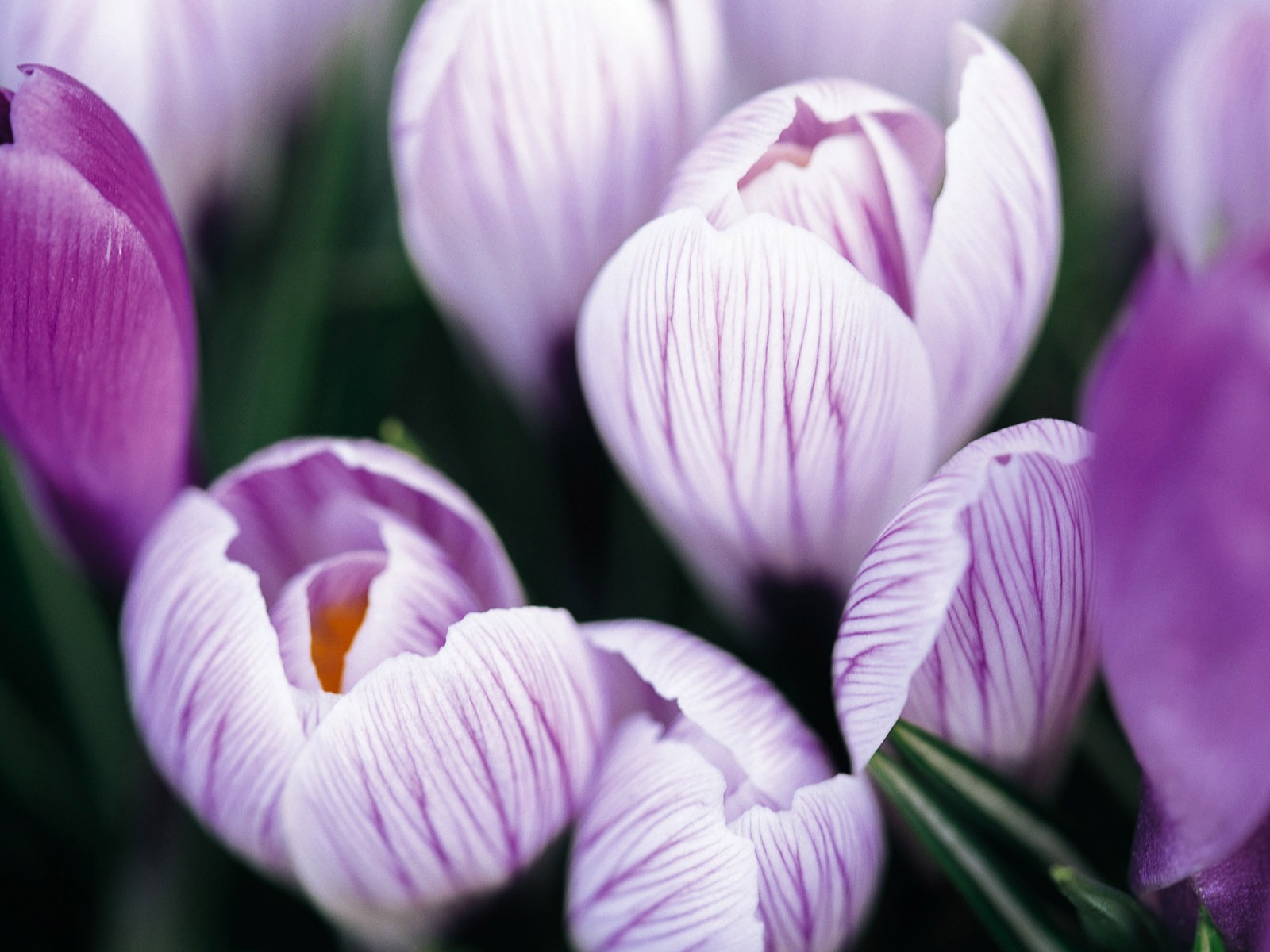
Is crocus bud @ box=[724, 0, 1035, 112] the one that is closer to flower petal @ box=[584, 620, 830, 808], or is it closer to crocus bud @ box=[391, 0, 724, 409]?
crocus bud @ box=[391, 0, 724, 409]

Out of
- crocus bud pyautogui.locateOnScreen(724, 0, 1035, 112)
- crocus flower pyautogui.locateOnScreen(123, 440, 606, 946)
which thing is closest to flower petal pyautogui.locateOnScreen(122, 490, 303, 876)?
crocus flower pyautogui.locateOnScreen(123, 440, 606, 946)

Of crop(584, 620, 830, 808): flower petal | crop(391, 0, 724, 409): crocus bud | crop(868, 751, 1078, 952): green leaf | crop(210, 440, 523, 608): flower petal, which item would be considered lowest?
crop(868, 751, 1078, 952): green leaf

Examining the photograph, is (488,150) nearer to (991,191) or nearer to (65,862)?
(991,191)

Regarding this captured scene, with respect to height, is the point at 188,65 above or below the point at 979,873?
above

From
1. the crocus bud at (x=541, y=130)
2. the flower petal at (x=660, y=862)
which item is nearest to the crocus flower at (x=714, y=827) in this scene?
the flower petal at (x=660, y=862)

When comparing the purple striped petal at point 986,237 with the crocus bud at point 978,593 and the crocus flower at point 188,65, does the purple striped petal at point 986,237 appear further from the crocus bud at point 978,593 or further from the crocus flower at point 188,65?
the crocus flower at point 188,65

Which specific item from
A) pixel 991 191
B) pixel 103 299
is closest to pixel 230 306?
pixel 103 299

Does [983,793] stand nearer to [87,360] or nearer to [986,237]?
[986,237]

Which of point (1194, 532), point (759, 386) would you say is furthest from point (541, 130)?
point (1194, 532)
